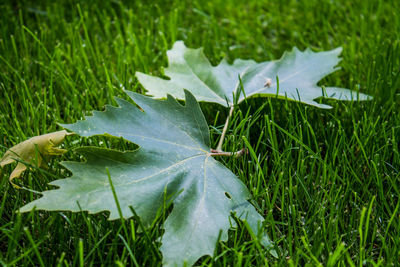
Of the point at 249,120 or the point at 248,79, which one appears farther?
the point at 248,79

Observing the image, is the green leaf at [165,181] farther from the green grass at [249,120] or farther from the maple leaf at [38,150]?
the maple leaf at [38,150]

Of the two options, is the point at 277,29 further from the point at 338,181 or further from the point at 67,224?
the point at 67,224

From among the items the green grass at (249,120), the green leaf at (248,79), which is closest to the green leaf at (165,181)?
the green grass at (249,120)

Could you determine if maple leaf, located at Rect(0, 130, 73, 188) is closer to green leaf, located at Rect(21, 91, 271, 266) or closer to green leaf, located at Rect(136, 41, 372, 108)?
green leaf, located at Rect(21, 91, 271, 266)

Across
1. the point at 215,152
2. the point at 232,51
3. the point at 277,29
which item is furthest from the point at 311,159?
the point at 277,29

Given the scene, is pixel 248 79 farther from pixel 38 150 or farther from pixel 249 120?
pixel 38 150

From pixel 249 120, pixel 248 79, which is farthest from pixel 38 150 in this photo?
pixel 248 79
